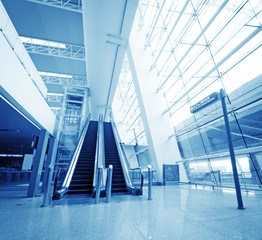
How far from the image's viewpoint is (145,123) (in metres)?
12.6

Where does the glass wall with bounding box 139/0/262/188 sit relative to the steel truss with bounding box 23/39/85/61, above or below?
below

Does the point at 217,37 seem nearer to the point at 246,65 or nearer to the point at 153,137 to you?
the point at 246,65

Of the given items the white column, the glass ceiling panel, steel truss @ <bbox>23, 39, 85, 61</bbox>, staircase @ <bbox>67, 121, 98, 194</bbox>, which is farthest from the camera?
steel truss @ <bbox>23, 39, 85, 61</bbox>

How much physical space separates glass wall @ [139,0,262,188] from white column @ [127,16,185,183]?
720mm

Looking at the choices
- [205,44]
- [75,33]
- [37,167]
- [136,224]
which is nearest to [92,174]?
[37,167]

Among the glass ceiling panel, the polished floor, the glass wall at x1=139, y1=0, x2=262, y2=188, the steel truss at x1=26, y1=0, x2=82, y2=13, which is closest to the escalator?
the polished floor

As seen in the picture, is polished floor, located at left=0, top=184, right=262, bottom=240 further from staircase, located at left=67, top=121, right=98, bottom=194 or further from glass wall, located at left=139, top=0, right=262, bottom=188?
glass wall, located at left=139, top=0, right=262, bottom=188

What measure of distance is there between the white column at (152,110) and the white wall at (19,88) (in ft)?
22.5

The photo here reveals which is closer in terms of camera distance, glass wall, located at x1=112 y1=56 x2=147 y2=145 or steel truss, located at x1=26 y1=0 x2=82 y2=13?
steel truss, located at x1=26 y1=0 x2=82 y2=13

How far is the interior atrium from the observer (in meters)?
3.34

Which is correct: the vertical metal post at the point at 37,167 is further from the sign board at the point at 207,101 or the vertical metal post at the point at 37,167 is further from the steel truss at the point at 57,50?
the steel truss at the point at 57,50

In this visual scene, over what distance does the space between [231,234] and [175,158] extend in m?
9.61

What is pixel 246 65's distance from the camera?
7.24 metres

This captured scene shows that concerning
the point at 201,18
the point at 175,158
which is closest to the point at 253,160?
the point at 175,158
